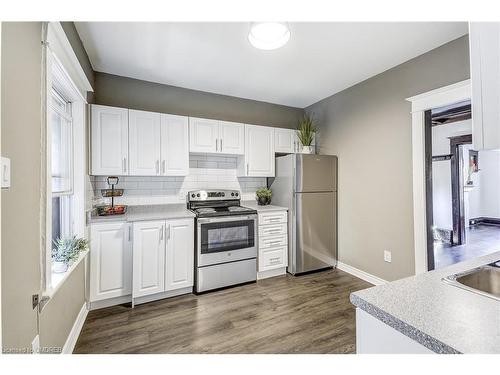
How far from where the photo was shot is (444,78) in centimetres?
227

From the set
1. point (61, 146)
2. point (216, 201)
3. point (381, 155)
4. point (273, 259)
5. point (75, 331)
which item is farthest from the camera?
point (216, 201)

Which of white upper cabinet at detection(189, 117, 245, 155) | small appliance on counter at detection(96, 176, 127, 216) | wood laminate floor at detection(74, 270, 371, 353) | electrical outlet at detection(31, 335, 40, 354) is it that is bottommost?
wood laminate floor at detection(74, 270, 371, 353)

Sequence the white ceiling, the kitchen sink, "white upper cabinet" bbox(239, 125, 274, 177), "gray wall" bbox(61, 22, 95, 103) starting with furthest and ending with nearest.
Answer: "white upper cabinet" bbox(239, 125, 274, 177) < the white ceiling < "gray wall" bbox(61, 22, 95, 103) < the kitchen sink

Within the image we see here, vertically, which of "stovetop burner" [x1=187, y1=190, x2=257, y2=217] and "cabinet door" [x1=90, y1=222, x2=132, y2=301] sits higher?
"stovetop burner" [x1=187, y1=190, x2=257, y2=217]

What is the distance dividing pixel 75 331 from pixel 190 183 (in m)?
1.95

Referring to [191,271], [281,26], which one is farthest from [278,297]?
[281,26]

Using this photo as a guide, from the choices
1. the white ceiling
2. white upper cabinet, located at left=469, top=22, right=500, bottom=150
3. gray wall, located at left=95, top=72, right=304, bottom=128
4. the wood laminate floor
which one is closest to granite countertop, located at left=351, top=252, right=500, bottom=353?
white upper cabinet, located at left=469, top=22, right=500, bottom=150

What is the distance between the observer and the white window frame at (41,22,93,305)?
1349 millimetres

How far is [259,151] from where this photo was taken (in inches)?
137

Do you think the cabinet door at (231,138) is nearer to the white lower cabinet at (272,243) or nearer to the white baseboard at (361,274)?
the white lower cabinet at (272,243)

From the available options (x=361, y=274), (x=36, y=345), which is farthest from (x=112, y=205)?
(x=361, y=274)

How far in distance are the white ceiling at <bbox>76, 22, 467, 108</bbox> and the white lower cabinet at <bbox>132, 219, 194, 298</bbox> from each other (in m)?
1.75

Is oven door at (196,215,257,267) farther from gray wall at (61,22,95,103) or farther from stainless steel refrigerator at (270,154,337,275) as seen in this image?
gray wall at (61,22,95,103)

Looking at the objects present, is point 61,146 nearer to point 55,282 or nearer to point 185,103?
point 55,282
